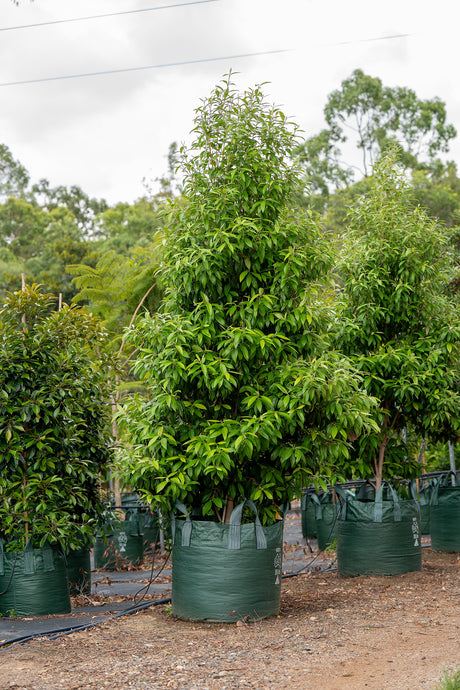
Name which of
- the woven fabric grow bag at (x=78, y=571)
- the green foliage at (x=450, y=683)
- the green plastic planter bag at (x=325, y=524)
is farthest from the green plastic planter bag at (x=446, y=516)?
the green foliage at (x=450, y=683)

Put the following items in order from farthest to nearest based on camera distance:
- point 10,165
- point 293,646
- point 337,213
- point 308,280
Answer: point 10,165
point 337,213
point 308,280
point 293,646

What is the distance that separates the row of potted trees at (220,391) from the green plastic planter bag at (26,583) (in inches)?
5.0

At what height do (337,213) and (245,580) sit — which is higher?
(337,213)

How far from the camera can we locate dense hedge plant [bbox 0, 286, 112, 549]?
6.22 m

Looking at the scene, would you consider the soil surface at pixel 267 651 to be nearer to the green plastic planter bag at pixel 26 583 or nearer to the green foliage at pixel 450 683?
the green foliage at pixel 450 683

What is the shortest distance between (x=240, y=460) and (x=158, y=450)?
0.70m

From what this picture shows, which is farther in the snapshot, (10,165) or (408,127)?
(10,165)

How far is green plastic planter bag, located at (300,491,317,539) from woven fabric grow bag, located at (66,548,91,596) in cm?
494

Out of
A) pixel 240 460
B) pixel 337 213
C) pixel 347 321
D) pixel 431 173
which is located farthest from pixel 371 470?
pixel 431 173

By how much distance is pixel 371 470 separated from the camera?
8.48 metres

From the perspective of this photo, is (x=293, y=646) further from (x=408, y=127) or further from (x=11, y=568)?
(x=408, y=127)

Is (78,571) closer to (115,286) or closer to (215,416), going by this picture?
(215,416)

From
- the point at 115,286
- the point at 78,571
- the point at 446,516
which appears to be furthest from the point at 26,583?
the point at 115,286

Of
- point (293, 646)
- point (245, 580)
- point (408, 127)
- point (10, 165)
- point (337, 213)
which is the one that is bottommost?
point (293, 646)
